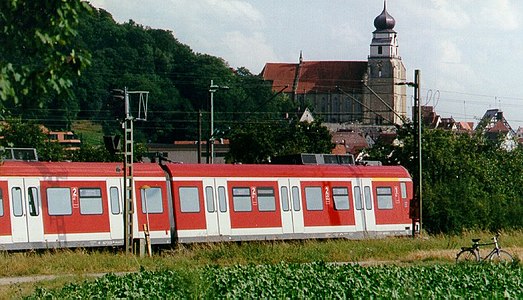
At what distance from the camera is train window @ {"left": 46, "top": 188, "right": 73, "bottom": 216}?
1209 inches

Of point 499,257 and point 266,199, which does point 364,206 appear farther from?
point 499,257

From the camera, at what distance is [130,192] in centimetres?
3144

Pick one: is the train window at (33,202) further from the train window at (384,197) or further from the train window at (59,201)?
the train window at (384,197)

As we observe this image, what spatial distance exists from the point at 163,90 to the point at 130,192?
327ft

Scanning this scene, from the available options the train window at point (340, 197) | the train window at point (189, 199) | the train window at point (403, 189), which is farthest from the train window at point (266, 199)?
the train window at point (403, 189)

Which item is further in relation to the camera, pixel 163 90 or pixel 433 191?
pixel 163 90

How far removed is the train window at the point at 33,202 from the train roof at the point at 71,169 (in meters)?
0.46

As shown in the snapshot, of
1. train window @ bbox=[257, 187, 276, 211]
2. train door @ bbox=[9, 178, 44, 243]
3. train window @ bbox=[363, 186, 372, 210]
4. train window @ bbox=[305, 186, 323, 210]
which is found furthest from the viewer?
train window @ bbox=[363, 186, 372, 210]

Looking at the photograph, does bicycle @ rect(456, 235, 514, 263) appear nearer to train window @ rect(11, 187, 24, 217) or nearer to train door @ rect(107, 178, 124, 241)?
train door @ rect(107, 178, 124, 241)

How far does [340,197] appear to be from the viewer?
126 feet

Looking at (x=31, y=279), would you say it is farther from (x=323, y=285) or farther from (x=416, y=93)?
(x=416, y=93)

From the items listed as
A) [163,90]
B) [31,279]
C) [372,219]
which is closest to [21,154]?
[31,279]

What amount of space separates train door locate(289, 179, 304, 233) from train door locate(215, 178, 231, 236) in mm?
2805

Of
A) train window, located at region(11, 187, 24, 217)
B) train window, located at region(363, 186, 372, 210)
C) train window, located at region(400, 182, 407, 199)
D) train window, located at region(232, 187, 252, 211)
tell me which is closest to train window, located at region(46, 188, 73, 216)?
train window, located at region(11, 187, 24, 217)
